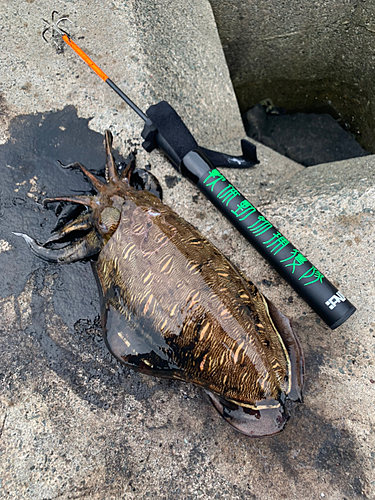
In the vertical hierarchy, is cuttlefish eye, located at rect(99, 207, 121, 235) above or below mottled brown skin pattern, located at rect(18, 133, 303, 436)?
above

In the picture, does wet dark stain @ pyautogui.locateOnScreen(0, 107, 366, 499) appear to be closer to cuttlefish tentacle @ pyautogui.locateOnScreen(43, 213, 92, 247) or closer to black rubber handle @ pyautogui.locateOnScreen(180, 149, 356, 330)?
cuttlefish tentacle @ pyautogui.locateOnScreen(43, 213, 92, 247)

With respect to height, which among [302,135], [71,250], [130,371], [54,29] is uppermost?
[54,29]

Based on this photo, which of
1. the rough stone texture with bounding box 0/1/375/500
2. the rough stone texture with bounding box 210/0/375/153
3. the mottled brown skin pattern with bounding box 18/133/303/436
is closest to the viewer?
the mottled brown skin pattern with bounding box 18/133/303/436

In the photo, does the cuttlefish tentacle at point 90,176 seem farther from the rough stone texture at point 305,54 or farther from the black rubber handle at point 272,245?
the rough stone texture at point 305,54

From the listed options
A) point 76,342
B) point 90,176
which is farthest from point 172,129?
point 76,342

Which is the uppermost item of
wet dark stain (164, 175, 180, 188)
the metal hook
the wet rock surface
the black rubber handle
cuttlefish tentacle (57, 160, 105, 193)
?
the metal hook

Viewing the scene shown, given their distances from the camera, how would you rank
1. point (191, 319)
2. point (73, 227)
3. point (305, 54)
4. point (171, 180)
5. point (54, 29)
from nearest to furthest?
point (191, 319)
point (73, 227)
point (171, 180)
point (54, 29)
point (305, 54)

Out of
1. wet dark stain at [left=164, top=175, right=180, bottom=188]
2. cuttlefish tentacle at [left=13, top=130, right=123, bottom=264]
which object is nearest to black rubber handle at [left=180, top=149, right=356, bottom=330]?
wet dark stain at [left=164, top=175, right=180, bottom=188]

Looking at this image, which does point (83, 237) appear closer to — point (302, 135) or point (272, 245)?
point (272, 245)
